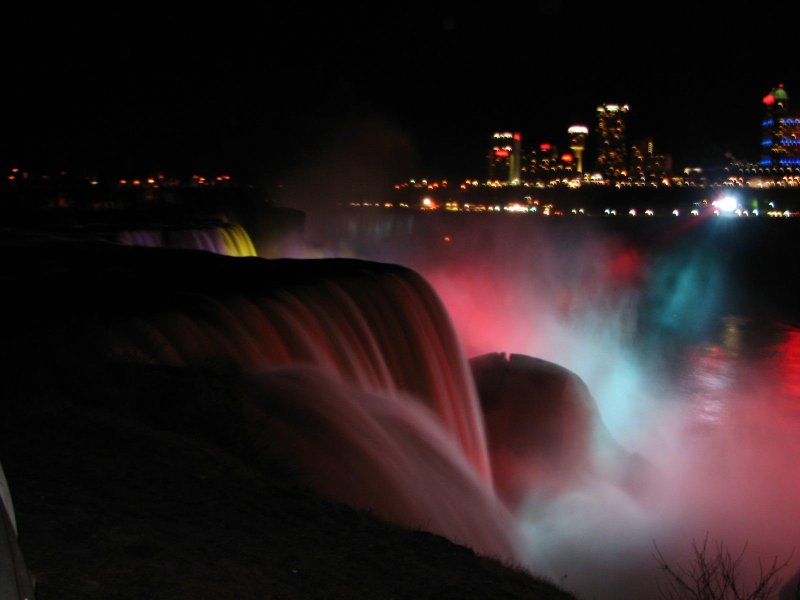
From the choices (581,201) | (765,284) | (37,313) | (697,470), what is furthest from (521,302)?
(581,201)

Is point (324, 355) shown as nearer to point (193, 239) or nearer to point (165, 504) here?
point (165, 504)

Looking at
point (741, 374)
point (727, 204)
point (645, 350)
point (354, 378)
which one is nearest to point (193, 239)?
point (354, 378)

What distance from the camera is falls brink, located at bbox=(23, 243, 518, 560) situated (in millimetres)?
6516

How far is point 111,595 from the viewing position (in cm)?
319

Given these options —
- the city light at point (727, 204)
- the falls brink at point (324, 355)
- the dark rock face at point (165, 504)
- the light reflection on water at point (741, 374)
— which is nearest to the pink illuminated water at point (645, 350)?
the light reflection on water at point (741, 374)

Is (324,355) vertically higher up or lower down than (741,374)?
higher up

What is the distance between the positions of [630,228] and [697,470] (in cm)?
5117

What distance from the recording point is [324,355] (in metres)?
9.34

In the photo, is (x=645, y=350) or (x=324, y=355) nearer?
(x=324, y=355)

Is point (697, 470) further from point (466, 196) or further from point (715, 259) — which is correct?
point (466, 196)

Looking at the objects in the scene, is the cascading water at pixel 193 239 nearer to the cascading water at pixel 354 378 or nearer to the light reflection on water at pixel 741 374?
the cascading water at pixel 354 378

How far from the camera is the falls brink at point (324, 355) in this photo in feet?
21.4

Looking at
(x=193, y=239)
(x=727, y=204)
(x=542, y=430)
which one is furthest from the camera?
(x=727, y=204)

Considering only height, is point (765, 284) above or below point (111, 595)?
below
